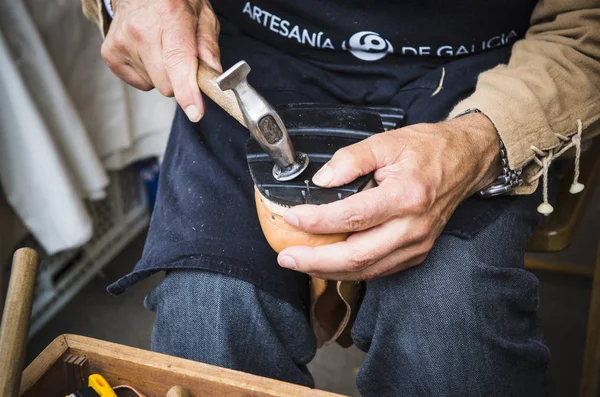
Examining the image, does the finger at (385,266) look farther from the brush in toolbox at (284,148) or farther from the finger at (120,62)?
the finger at (120,62)

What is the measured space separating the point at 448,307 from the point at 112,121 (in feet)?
3.27

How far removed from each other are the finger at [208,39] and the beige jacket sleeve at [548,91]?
30cm

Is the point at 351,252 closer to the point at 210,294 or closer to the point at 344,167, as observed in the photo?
the point at 344,167

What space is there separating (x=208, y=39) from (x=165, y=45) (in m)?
0.06

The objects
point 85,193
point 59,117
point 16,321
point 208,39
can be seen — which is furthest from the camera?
point 85,193

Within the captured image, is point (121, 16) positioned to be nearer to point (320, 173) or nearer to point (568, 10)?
point (320, 173)

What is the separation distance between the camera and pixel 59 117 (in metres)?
1.19

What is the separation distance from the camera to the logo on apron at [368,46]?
31.5 inches

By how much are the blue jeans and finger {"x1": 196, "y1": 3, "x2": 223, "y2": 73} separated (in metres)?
0.25

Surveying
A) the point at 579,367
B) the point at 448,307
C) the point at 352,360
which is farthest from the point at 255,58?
the point at 579,367

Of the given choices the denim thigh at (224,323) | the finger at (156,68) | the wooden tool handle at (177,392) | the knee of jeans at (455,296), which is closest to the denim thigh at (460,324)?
the knee of jeans at (455,296)

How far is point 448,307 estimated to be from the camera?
0.63 metres

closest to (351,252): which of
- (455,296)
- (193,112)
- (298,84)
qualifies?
(455,296)

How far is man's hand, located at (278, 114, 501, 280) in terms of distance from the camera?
562mm
